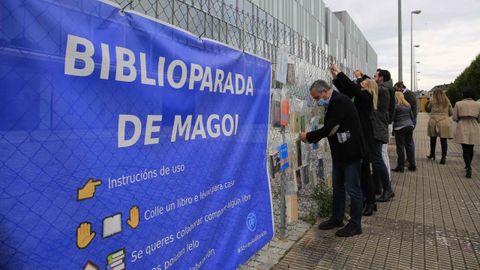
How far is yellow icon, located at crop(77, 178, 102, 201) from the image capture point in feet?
5.69

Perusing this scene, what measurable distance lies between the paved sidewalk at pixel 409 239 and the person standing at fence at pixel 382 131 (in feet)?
1.09

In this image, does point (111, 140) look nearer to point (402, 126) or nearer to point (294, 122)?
point (294, 122)

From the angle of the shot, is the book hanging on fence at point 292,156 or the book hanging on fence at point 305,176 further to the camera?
the book hanging on fence at point 305,176

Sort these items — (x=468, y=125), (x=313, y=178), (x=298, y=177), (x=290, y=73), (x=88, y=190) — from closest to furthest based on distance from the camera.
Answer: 1. (x=88, y=190)
2. (x=290, y=73)
3. (x=298, y=177)
4. (x=313, y=178)
5. (x=468, y=125)

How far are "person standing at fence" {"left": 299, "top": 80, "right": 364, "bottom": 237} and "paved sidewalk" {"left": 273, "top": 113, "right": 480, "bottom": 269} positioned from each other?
1.03 feet

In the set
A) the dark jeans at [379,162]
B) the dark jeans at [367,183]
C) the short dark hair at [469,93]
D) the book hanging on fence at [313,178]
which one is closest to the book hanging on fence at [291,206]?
the book hanging on fence at [313,178]

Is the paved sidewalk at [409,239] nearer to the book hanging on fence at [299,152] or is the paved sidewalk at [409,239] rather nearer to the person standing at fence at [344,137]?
the person standing at fence at [344,137]

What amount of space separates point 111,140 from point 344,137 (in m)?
2.71

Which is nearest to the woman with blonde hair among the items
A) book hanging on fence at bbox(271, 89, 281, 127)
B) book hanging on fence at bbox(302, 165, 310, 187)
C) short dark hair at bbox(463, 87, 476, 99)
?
short dark hair at bbox(463, 87, 476, 99)

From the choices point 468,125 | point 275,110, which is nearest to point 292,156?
point 275,110

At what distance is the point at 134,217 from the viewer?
6.72 ft

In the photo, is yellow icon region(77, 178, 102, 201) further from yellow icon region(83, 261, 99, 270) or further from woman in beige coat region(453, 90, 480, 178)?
woman in beige coat region(453, 90, 480, 178)

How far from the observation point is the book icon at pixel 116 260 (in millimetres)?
1904

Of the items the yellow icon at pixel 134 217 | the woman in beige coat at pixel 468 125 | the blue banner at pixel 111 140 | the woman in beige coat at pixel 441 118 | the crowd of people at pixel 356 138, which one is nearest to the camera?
the blue banner at pixel 111 140
